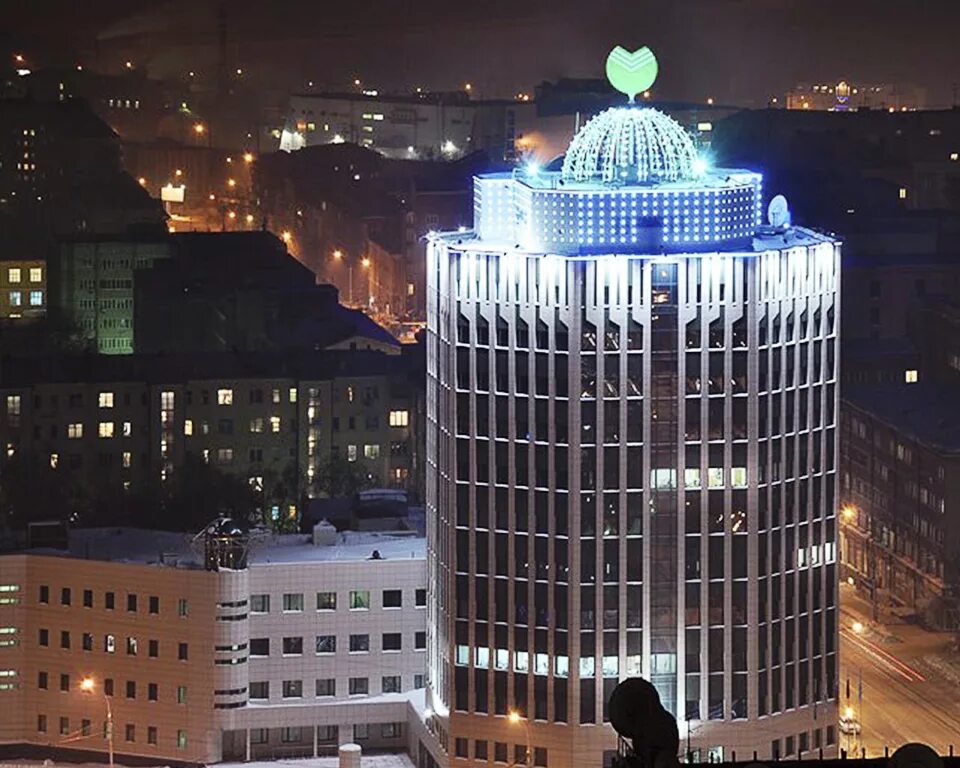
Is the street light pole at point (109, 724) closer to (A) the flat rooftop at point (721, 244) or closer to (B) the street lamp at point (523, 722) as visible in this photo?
(B) the street lamp at point (523, 722)

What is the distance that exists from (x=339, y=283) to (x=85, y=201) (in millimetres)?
7742

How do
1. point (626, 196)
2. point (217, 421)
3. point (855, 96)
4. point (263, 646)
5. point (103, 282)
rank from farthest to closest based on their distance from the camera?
point (855, 96) < point (103, 282) < point (217, 421) < point (263, 646) < point (626, 196)

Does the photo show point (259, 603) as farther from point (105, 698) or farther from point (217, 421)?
point (217, 421)

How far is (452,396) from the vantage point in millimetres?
36781

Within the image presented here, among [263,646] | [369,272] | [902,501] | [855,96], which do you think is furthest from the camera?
[855,96]

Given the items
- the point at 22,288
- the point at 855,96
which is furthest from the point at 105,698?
the point at 855,96

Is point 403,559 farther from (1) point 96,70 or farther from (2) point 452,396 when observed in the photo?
(1) point 96,70

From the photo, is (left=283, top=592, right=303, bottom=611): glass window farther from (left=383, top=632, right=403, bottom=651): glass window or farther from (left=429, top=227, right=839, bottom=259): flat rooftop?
(left=429, top=227, right=839, bottom=259): flat rooftop

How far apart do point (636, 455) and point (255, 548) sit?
6234 mm

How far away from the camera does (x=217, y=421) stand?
6209 cm

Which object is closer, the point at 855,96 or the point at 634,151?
the point at 634,151

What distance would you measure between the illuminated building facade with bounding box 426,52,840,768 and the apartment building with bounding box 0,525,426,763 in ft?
8.88

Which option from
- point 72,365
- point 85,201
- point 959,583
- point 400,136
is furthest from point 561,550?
point 400,136

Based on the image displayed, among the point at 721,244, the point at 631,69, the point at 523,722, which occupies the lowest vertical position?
the point at 523,722
